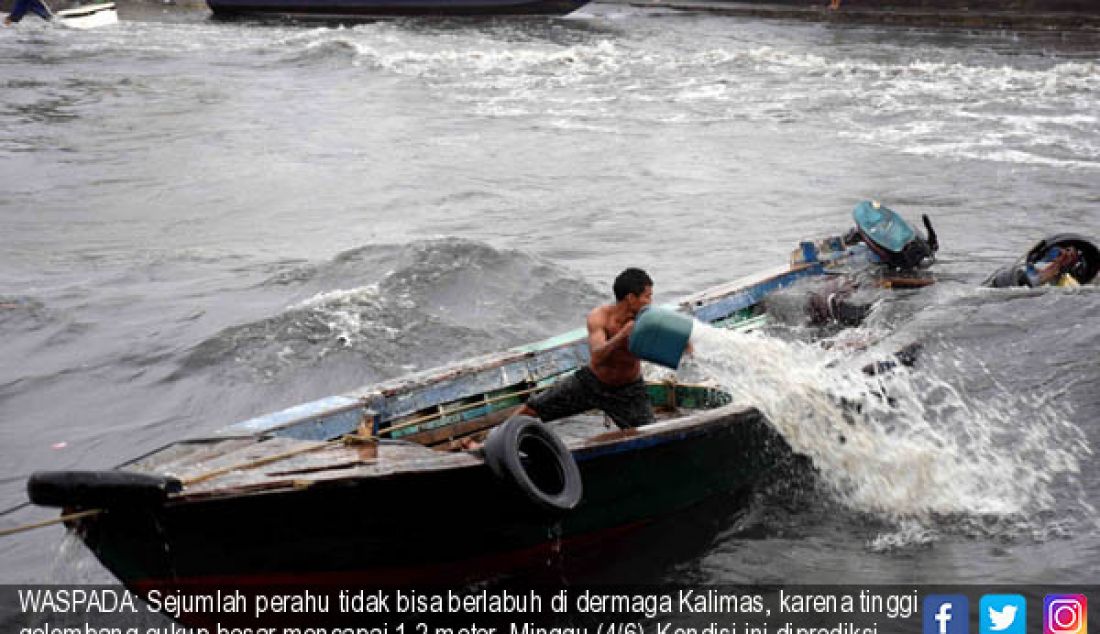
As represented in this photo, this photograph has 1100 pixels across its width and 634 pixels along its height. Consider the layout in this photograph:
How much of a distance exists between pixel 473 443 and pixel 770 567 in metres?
1.87

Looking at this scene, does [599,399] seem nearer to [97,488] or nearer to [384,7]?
[97,488]

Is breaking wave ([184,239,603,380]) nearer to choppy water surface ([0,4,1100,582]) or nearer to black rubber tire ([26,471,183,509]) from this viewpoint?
choppy water surface ([0,4,1100,582])

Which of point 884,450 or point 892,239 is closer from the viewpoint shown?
point 884,450

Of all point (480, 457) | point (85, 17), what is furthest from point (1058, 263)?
point (85, 17)

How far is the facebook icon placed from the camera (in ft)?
19.4

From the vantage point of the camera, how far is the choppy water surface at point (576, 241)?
707cm

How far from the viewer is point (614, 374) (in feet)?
21.6

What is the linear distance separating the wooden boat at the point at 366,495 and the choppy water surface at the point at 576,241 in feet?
1.39

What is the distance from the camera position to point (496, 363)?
7453 mm

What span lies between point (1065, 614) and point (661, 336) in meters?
2.51

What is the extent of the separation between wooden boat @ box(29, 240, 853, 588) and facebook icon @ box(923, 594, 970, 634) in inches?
52.9

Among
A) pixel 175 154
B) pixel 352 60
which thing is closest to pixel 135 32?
pixel 352 60

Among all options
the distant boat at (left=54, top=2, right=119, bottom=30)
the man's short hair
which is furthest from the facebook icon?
the distant boat at (left=54, top=2, right=119, bottom=30)

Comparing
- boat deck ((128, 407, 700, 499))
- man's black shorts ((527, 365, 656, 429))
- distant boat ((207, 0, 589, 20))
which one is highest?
distant boat ((207, 0, 589, 20))
